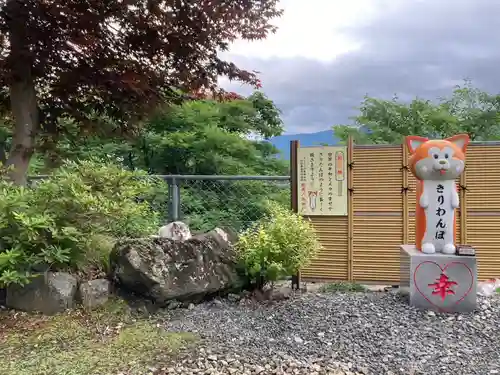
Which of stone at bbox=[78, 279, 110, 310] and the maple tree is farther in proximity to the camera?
the maple tree

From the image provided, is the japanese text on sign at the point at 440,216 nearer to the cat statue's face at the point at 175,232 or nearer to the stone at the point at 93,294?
the cat statue's face at the point at 175,232

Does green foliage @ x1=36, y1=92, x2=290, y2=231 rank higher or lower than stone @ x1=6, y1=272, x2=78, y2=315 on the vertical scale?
higher

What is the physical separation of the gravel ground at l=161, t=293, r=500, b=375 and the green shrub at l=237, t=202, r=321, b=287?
28 cm

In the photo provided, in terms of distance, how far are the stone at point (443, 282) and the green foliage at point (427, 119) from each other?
462 cm

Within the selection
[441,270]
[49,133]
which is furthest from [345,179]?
[49,133]

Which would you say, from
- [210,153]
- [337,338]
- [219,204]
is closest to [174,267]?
[337,338]

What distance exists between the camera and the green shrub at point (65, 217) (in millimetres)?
3365

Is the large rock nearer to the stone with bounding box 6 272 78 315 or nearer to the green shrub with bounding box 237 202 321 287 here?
the green shrub with bounding box 237 202 321 287

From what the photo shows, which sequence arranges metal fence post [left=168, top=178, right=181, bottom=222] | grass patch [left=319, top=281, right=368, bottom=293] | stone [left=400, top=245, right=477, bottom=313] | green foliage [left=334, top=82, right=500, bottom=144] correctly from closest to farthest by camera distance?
stone [left=400, top=245, right=477, bottom=313], grass patch [left=319, top=281, right=368, bottom=293], metal fence post [left=168, top=178, right=181, bottom=222], green foliage [left=334, top=82, right=500, bottom=144]

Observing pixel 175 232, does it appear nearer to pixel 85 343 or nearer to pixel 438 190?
pixel 85 343

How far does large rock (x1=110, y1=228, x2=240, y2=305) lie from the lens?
3.62m

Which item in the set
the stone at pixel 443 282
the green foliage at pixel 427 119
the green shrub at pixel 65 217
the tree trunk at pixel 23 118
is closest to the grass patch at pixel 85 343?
the green shrub at pixel 65 217

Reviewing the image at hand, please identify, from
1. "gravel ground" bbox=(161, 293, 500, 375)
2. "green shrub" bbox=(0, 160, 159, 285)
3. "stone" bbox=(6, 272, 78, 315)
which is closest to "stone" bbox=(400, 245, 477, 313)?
"gravel ground" bbox=(161, 293, 500, 375)

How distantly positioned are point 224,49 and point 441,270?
9.46 feet
